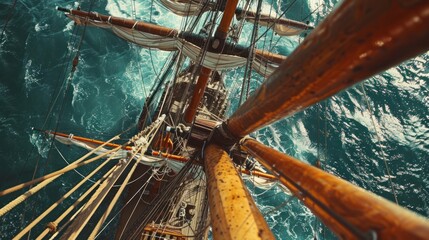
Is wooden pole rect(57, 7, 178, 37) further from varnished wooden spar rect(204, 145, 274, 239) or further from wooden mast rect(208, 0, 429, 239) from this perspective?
wooden mast rect(208, 0, 429, 239)

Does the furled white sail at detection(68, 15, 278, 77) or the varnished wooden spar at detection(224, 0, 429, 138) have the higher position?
the furled white sail at detection(68, 15, 278, 77)

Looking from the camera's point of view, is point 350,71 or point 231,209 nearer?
point 350,71

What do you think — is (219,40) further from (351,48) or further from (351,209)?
(351,209)

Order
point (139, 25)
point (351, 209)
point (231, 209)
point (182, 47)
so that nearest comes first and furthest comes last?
point (351, 209)
point (231, 209)
point (182, 47)
point (139, 25)

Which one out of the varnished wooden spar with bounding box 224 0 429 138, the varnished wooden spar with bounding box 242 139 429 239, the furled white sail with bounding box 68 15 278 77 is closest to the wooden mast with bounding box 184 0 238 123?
the furled white sail with bounding box 68 15 278 77

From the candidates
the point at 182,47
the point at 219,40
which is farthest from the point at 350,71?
the point at 182,47

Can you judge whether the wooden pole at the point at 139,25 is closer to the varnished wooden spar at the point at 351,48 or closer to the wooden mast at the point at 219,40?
the wooden mast at the point at 219,40

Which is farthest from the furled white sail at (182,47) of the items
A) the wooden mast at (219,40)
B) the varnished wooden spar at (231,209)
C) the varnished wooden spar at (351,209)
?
the varnished wooden spar at (351,209)
